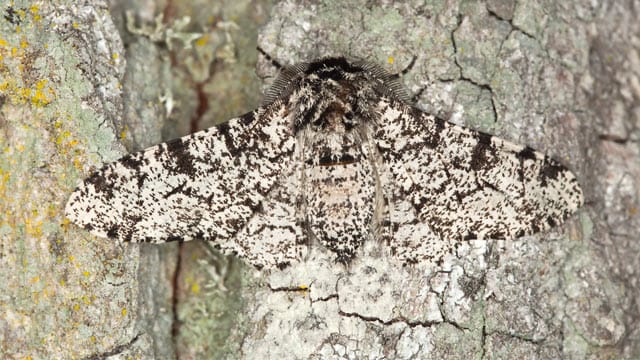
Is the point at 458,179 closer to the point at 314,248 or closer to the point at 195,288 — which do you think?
the point at 314,248

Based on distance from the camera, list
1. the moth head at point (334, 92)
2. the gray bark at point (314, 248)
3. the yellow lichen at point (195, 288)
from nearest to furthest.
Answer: the gray bark at point (314, 248) → the moth head at point (334, 92) → the yellow lichen at point (195, 288)

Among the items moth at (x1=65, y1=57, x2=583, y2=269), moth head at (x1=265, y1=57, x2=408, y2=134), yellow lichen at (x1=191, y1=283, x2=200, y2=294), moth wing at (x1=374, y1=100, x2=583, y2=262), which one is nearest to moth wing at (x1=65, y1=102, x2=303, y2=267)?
moth at (x1=65, y1=57, x2=583, y2=269)

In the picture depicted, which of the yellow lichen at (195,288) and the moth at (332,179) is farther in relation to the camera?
the yellow lichen at (195,288)

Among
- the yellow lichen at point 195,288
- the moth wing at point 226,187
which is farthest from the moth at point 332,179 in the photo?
the yellow lichen at point 195,288

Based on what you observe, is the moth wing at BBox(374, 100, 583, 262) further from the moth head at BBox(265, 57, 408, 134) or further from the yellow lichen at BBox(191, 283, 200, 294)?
the yellow lichen at BBox(191, 283, 200, 294)

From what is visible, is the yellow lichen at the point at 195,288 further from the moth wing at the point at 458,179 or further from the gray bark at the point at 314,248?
the moth wing at the point at 458,179

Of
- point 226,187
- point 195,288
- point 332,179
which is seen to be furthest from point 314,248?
point 195,288

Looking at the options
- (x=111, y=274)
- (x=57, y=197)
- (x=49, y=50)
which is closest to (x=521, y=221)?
(x=111, y=274)
